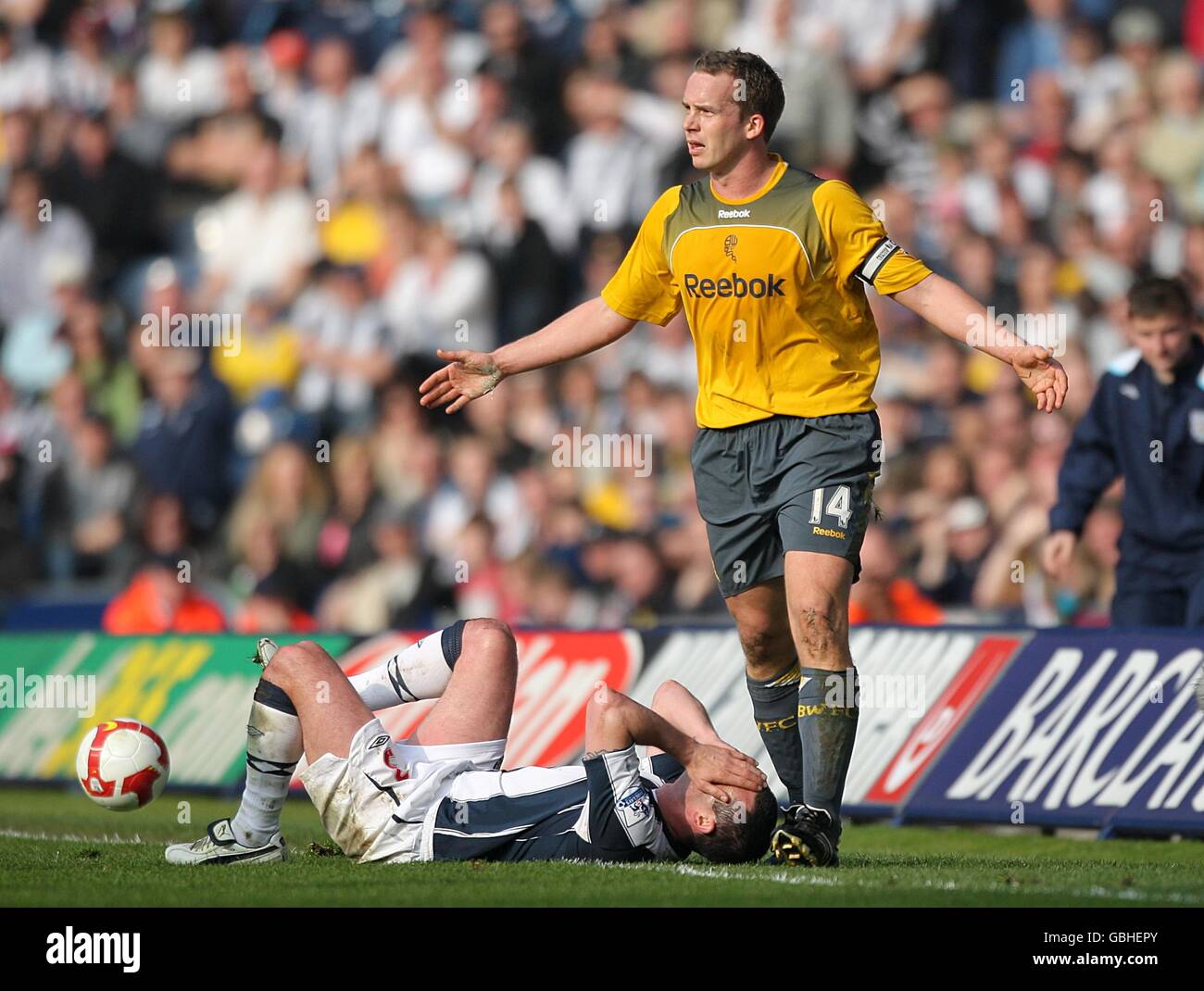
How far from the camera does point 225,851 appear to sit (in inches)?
278

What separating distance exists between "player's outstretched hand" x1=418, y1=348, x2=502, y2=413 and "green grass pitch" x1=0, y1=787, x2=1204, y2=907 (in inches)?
71.4

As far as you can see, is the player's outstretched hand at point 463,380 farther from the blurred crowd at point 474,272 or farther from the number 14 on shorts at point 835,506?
the blurred crowd at point 474,272

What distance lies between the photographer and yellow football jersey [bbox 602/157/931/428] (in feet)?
23.7

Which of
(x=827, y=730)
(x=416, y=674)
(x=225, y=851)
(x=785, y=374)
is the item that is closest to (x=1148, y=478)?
(x=785, y=374)

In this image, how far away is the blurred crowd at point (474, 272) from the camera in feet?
43.1

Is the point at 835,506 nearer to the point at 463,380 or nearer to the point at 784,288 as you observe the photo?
the point at 784,288

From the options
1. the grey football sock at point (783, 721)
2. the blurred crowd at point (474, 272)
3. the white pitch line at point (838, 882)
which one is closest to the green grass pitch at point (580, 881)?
the white pitch line at point (838, 882)

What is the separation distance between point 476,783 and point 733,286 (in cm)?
205

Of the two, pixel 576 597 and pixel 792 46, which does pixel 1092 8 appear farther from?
pixel 576 597

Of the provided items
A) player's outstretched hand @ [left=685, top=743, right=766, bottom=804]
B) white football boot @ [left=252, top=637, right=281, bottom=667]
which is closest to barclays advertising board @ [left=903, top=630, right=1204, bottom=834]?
player's outstretched hand @ [left=685, top=743, right=766, bottom=804]

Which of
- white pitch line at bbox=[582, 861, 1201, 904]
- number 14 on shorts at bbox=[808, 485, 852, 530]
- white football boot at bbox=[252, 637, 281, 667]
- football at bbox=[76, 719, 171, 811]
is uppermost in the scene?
number 14 on shorts at bbox=[808, 485, 852, 530]

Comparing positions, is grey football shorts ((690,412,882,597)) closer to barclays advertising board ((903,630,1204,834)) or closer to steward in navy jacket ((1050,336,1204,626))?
barclays advertising board ((903,630,1204,834))
